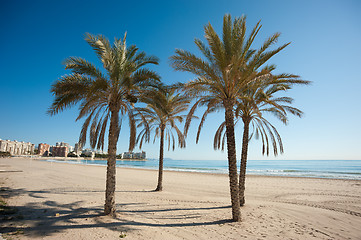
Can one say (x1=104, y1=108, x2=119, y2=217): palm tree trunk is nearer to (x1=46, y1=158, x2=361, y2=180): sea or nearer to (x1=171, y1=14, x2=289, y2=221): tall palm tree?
(x1=171, y1=14, x2=289, y2=221): tall palm tree

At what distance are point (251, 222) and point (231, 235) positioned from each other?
164 centimetres

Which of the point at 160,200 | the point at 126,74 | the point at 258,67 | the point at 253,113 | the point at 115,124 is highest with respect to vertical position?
the point at 258,67

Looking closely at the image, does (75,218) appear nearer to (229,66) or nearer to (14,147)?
(229,66)

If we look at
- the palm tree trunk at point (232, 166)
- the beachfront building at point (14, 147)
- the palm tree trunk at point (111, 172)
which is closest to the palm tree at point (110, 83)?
the palm tree trunk at point (111, 172)

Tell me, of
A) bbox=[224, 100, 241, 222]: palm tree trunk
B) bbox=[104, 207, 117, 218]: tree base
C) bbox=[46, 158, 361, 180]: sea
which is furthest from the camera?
bbox=[46, 158, 361, 180]: sea

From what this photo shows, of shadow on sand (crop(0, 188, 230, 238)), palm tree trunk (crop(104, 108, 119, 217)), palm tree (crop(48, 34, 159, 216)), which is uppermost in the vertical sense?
palm tree (crop(48, 34, 159, 216))

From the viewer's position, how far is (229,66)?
702 centimetres

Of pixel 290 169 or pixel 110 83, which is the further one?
pixel 290 169

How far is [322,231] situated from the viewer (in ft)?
20.6

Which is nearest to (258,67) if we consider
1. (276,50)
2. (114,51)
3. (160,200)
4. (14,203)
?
(276,50)

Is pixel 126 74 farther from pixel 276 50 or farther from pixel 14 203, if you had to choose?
pixel 14 203

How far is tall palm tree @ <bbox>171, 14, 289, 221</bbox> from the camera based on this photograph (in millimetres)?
7199

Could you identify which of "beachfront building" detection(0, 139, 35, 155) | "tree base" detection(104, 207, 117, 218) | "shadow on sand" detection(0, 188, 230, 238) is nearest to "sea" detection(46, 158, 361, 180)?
"shadow on sand" detection(0, 188, 230, 238)

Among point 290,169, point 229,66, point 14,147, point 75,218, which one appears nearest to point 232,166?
point 229,66
